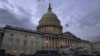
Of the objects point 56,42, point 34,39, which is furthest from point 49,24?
point 34,39

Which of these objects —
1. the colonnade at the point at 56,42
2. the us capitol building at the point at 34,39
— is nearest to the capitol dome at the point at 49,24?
the us capitol building at the point at 34,39

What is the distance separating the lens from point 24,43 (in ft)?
168

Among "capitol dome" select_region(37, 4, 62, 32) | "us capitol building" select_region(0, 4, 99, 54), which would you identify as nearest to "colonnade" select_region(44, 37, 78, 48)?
"us capitol building" select_region(0, 4, 99, 54)

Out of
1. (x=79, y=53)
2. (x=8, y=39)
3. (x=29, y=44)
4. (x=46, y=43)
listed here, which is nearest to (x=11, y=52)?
(x=8, y=39)

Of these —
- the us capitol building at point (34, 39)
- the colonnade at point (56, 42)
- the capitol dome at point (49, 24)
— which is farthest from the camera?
Answer: the capitol dome at point (49, 24)

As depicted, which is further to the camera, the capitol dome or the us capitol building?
the capitol dome

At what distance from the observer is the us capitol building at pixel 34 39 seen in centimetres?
4694

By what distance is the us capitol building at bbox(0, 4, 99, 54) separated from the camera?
46.9m

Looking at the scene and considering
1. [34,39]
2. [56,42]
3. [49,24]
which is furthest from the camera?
[49,24]

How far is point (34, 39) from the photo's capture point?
54.5m

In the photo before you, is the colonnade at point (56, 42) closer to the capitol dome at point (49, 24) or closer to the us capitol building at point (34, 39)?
the us capitol building at point (34, 39)

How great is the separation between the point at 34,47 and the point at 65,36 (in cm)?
Answer: 1903

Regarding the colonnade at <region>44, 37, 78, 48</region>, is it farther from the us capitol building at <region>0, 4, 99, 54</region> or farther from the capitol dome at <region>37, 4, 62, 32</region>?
the capitol dome at <region>37, 4, 62, 32</region>

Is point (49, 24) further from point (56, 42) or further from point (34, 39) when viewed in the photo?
point (34, 39)
